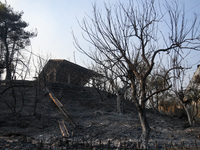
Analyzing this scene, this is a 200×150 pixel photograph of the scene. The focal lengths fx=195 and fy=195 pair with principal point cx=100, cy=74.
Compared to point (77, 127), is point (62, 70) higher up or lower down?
higher up

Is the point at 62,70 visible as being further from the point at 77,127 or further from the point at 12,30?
the point at 77,127

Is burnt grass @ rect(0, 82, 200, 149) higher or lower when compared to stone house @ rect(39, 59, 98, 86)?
lower

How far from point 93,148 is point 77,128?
127 inches

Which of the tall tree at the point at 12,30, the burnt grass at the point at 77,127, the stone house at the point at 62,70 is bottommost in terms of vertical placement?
the burnt grass at the point at 77,127

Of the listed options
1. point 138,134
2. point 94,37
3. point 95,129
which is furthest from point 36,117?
point 94,37

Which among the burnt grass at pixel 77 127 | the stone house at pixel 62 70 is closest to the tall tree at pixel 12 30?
the stone house at pixel 62 70

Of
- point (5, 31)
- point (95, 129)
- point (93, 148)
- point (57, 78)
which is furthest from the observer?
point (5, 31)

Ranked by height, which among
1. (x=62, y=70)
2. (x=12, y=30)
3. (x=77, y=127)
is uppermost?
(x=12, y=30)

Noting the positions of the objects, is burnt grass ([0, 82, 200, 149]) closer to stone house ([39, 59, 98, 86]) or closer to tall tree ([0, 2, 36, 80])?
stone house ([39, 59, 98, 86])

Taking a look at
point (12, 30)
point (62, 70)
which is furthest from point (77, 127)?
point (12, 30)

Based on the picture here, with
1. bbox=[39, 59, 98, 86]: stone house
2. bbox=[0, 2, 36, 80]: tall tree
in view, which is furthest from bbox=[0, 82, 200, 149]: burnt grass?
bbox=[0, 2, 36, 80]: tall tree

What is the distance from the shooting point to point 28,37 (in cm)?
2295

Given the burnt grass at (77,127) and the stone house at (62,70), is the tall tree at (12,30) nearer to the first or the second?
the stone house at (62,70)

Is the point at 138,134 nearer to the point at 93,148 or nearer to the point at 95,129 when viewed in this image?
the point at 95,129
